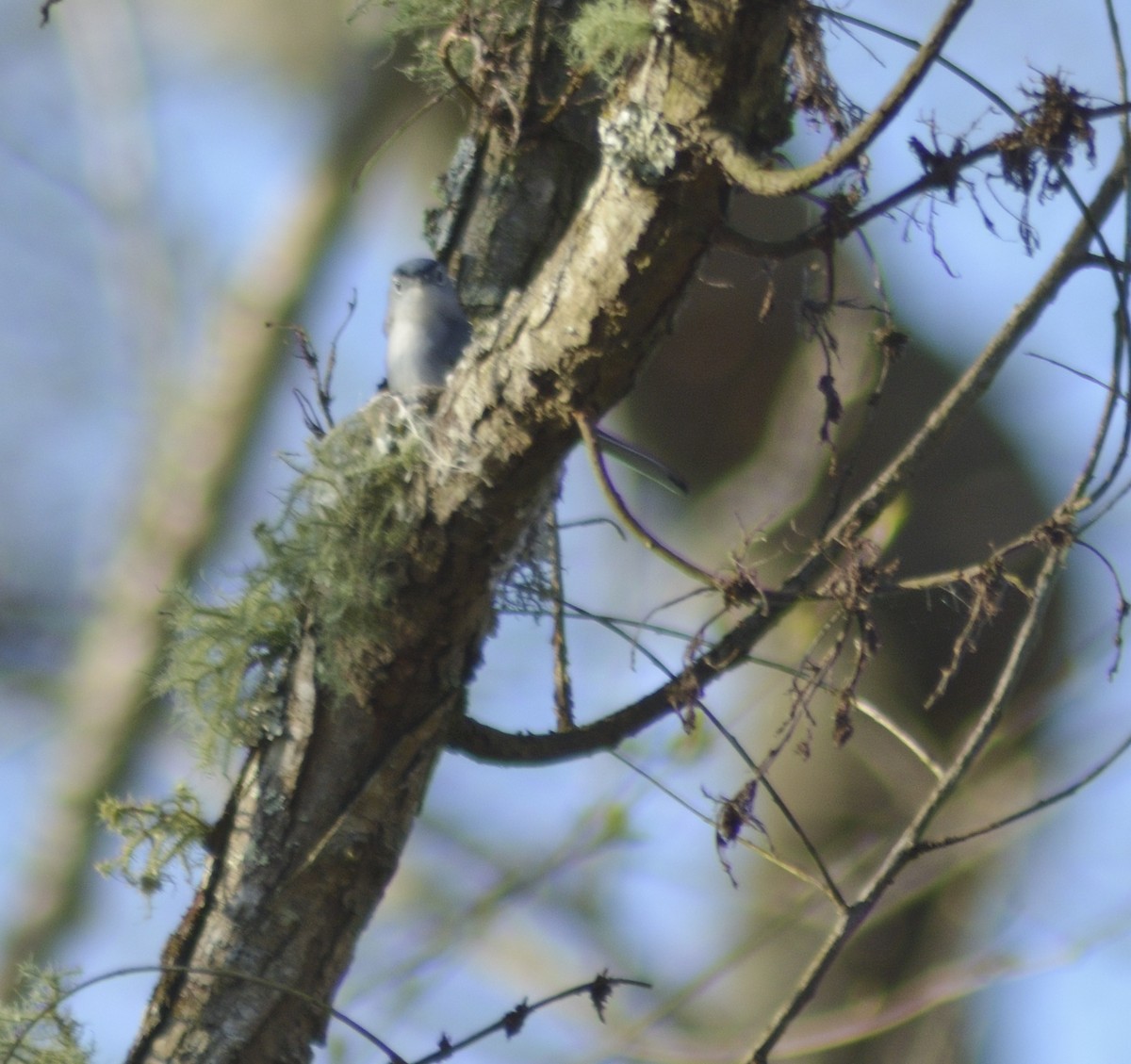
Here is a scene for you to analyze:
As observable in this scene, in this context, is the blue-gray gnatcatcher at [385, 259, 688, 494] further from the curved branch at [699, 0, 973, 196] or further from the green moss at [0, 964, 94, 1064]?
the green moss at [0, 964, 94, 1064]

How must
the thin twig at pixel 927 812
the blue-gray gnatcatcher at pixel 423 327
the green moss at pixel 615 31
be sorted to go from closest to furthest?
the thin twig at pixel 927 812
the green moss at pixel 615 31
the blue-gray gnatcatcher at pixel 423 327

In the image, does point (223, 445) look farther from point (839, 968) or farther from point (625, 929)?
point (839, 968)

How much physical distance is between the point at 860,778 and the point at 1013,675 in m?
2.53

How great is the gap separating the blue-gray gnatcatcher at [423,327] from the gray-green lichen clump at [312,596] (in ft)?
1.44

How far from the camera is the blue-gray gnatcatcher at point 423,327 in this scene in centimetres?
226

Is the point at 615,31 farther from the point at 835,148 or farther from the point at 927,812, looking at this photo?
the point at 927,812

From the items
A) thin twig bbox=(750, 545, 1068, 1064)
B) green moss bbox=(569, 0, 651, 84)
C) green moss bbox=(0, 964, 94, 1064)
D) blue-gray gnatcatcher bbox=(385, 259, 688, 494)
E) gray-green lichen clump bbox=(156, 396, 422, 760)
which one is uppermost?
blue-gray gnatcatcher bbox=(385, 259, 688, 494)

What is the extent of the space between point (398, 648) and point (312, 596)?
16cm

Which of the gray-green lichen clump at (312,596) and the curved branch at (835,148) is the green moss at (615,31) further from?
the gray-green lichen clump at (312,596)

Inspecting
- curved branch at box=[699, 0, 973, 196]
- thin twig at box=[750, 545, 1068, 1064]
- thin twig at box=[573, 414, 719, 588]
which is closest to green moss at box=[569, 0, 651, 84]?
curved branch at box=[699, 0, 973, 196]

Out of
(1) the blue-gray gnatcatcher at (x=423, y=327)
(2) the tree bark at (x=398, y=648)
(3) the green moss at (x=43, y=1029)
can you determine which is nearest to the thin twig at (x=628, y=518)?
(2) the tree bark at (x=398, y=648)

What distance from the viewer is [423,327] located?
7.90 feet

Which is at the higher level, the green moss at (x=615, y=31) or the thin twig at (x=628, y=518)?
the green moss at (x=615, y=31)

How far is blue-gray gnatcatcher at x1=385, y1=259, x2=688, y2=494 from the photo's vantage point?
2.26 meters
